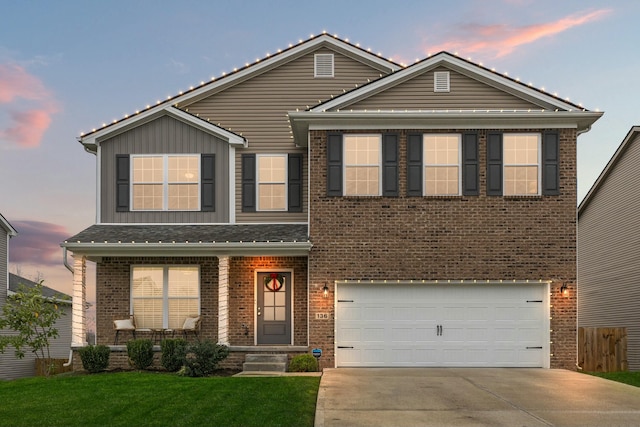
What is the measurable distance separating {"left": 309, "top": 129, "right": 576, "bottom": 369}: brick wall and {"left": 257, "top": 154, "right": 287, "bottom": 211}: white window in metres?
2.36

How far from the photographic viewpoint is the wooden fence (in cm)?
2009

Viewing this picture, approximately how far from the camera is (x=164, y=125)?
18797mm

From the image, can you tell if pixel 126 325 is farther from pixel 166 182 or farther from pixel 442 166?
pixel 442 166

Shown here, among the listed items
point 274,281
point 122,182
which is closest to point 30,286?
point 122,182

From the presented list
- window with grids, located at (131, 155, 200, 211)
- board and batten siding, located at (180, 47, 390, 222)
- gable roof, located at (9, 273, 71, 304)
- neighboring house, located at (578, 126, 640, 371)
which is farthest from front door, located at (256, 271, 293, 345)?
gable roof, located at (9, 273, 71, 304)

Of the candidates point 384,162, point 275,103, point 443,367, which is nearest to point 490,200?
point 384,162

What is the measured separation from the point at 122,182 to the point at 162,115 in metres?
2.21

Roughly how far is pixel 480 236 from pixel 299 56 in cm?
789

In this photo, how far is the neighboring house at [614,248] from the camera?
23.1 metres

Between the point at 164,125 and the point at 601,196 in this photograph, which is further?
the point at 601,196

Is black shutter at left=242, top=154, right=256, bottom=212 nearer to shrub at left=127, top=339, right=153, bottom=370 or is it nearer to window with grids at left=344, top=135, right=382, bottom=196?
window with grids at left=344, top=135, right=382, bottom=196

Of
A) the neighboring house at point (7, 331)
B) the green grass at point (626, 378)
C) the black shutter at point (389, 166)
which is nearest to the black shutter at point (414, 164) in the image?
the black shutter at point (389, 166)

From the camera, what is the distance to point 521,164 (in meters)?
16.9

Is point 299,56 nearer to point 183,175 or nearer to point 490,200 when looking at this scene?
point 183,175
